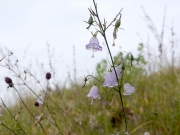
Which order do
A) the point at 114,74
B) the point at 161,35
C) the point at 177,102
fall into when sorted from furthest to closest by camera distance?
1. the point at 161,35
2. the point at 177,102
3. the point at 114,74

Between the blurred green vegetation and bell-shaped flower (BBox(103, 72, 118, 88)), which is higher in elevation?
bell-shaped flower (BBox(103, 72, 118, 88))

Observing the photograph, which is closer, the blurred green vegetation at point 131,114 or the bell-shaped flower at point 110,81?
the bell-shaped flower at point 110,81

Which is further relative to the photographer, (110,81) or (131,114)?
(131,114)

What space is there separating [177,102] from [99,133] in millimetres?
825

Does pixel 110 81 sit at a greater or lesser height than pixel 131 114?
greater

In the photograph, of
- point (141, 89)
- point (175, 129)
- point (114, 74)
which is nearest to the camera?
point (114, 74)

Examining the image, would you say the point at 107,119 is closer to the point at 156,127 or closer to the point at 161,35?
the point at 156,127

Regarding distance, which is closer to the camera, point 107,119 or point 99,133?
point 99,133

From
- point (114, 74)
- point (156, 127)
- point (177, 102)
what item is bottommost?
point (156, 127)

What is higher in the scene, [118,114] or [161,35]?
[161,35]

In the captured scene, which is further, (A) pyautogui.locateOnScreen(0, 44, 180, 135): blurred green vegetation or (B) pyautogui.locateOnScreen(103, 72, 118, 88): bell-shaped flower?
(A) pyautogui.locateOnScreen(0, 44, 180, 135): blurred green vegetation

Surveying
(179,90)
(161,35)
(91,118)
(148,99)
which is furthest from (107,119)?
(161,35)

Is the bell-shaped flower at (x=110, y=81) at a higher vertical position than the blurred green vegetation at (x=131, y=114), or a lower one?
higher

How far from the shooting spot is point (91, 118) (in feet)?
11.8
